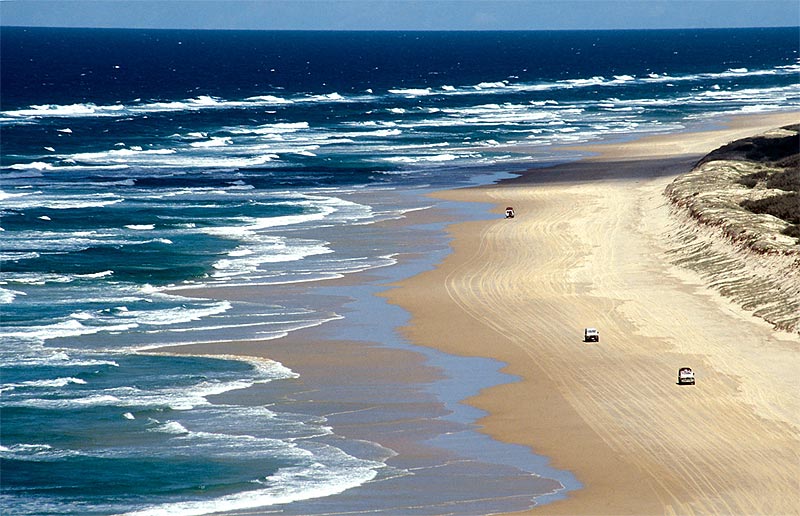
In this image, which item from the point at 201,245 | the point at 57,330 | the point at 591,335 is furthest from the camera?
the point at 201,245

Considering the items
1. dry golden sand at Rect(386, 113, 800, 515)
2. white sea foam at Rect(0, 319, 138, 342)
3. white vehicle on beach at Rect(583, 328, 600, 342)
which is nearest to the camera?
dry golden sand at Rect(386, 113, 800, 515)

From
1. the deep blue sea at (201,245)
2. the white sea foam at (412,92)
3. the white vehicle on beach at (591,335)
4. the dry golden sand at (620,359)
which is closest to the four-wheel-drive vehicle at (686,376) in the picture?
the dry golden sand at (620,359)

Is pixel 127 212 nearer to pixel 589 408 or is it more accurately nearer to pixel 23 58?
pixel 589 408

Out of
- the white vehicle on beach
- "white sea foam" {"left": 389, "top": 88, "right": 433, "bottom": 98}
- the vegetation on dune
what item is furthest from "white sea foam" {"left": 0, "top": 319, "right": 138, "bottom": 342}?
"white sea foam" {"left": 389, "top": 88, "right": 433, "bottom": 98}

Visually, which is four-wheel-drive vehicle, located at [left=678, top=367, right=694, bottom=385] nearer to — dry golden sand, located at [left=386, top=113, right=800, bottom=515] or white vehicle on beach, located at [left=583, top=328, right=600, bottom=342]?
dry golden sand, located at [left=386, top=113, right=800, bottom=515]

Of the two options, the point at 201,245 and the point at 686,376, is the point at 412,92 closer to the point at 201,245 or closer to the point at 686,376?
the point at 201,245

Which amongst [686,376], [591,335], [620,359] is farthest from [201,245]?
[686,376]
